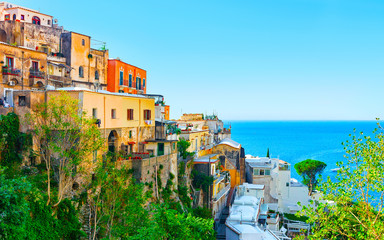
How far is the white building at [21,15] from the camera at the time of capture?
40750mm

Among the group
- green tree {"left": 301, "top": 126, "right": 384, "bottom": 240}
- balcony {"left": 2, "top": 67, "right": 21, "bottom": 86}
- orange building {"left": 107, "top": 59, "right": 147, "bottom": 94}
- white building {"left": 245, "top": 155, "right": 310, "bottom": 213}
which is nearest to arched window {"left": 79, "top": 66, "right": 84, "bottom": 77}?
orange building {"left": 107, "top": 59, "right": 147, "bottom": 94}

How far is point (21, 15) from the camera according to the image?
40.8 meters

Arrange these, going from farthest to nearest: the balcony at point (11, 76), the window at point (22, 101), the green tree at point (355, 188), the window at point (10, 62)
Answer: the window at point (10, 62) < the balcony at point (11, 76) < the window at point (22, 101) < the green tree at point (355, 188)

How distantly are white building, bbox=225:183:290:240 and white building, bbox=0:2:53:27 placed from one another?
3399cm

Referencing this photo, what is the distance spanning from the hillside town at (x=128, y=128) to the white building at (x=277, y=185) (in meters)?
0.16

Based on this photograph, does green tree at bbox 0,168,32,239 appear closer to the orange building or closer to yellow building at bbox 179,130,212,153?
the orange building

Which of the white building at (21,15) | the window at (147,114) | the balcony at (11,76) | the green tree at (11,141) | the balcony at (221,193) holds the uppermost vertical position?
the white building at (21,15)

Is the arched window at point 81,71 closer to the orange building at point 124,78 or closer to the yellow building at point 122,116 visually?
the orange building at point 124,78

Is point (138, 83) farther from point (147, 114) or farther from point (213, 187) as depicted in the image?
point (213, 187)

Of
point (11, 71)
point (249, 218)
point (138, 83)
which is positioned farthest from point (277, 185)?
point (11, 71)

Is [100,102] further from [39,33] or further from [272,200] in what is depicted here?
[272,200]

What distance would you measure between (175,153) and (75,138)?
15594 millimetres

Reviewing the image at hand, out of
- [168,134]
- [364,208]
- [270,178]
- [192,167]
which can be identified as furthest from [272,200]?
[364,208]

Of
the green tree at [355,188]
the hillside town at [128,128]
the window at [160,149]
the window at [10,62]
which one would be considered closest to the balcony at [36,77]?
the hillside town at [128,128]
